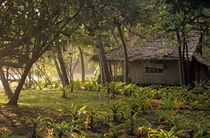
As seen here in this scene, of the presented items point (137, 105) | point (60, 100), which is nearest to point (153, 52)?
point (60, 100)

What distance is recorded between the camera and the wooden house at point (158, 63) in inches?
668

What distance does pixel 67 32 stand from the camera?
7.33 metres

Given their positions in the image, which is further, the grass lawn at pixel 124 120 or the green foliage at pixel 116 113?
the green foliage at pixel 116 113

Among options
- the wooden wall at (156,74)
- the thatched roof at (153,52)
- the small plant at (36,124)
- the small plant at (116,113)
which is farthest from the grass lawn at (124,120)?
the wooden wall at (156,74)

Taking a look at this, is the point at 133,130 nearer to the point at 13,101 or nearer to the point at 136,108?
the point at 136,108

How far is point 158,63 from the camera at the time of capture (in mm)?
18203

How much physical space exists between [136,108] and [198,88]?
5.99m

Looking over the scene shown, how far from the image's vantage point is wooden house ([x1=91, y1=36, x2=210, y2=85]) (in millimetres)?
16969

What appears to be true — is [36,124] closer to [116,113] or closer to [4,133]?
[4,133]

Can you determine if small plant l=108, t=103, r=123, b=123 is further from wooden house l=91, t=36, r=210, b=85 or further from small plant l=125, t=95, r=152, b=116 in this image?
wooden house l=91, t=36, r=210, b=85

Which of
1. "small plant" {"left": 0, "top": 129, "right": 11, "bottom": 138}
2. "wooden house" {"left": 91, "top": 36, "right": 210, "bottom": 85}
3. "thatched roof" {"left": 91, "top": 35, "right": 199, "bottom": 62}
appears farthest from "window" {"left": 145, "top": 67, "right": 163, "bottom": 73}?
"small plant" {"left": 0, "top": 129, "right": 11, "bottom": 138}

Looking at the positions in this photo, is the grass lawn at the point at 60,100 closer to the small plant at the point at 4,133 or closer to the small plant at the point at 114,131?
the small plant at the point at 114,131

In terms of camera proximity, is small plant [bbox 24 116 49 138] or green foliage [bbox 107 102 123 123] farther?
green foliage [bbox 107 102 123 123]

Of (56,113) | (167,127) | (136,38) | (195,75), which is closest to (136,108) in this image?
(167,127)
